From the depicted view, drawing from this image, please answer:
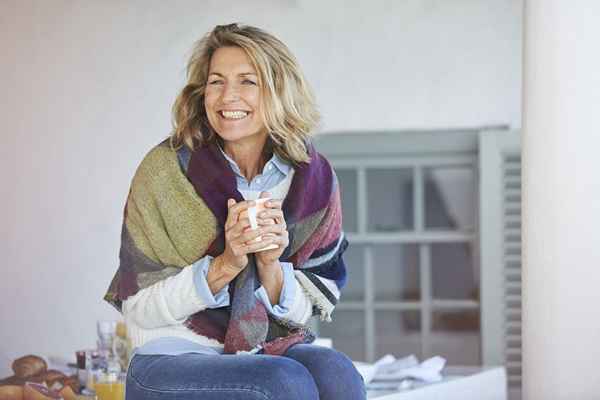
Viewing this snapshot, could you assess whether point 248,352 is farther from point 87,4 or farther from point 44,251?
point 87,4

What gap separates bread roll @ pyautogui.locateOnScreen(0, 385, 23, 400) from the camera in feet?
10.0

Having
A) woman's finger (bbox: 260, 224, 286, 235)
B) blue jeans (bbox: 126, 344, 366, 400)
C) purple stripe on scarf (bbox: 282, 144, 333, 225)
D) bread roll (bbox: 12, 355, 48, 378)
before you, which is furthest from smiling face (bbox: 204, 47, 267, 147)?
bread roll (bbox: 12, 355, 48, 378)

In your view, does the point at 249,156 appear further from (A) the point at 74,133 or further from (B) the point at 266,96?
(A) the point at 74,133

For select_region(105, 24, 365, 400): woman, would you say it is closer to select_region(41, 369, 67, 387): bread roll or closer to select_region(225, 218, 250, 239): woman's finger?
select_region(225, 218, 250, 239): woman's finger

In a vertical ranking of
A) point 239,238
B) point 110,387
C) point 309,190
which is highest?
point 309,190

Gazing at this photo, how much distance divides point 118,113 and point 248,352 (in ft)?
4.42

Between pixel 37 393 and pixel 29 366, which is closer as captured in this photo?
pixel 37 393

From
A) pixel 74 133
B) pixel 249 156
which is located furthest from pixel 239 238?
pixel 74 133

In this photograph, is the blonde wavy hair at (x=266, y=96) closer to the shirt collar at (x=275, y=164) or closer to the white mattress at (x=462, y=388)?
the shirt collar at (x=275, y=164)

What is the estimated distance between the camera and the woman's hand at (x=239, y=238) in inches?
95.1

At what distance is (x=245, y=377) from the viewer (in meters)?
2.21

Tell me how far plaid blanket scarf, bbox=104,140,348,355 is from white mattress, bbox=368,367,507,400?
2.51 ft

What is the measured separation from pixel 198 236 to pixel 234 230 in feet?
0.34

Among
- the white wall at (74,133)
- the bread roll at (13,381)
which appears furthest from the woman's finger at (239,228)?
the bread roll at (13,381)
